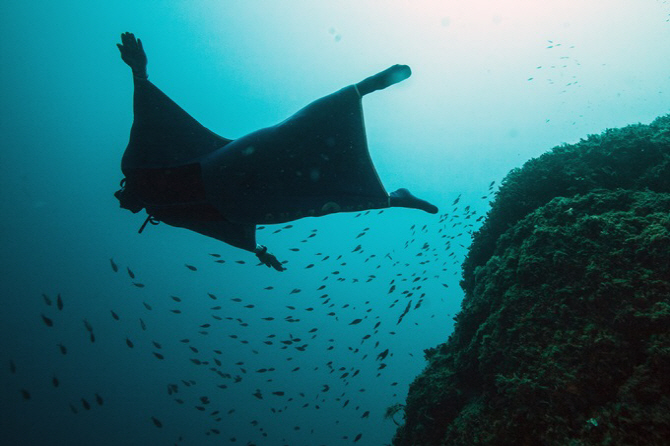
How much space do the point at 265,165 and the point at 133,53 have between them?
2.16 metres

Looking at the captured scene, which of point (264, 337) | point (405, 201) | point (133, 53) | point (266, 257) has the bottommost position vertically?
point (264, 337)

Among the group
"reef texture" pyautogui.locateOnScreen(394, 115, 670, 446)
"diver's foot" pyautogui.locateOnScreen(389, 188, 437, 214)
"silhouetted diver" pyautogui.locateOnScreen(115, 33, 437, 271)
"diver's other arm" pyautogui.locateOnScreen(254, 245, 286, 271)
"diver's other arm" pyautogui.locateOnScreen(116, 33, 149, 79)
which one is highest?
"diver's other arm" pyautogui.locateOnScreen(116, 33, 149, 79)

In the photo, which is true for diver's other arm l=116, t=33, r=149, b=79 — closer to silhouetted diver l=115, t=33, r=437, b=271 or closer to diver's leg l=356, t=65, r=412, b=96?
silhouetted diver l=115, t=33, r=437, b=271

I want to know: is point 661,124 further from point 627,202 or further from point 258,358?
point 258,358

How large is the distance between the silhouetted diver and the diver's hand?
11mm

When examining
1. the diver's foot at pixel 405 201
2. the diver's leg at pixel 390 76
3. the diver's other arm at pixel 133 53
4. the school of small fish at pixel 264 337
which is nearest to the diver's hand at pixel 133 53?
the diver's other arm at pixel 133 53

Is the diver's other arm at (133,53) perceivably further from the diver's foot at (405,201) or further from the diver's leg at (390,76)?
the diver's foot at (405,201)

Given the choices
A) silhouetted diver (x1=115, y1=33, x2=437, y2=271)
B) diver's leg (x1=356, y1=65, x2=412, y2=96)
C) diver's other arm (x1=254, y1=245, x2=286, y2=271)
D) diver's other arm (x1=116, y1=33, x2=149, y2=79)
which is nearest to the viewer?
diver's leg (x1=356, y1=65, x2=412, y2=96)

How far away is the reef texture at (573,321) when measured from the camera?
2924 millimetres

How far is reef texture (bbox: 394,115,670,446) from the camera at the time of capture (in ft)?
9.59

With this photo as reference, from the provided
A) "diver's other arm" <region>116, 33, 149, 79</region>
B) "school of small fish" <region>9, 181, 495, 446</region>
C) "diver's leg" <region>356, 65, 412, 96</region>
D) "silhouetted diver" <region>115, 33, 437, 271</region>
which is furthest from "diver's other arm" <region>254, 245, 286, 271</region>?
"school of small fish" <region>9, 181, 495, 446</region>

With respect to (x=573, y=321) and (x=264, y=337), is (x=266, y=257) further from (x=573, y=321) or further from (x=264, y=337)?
(x=264, y=337)

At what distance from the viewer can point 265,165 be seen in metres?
3.47

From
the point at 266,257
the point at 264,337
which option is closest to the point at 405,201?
the point at 266,257
